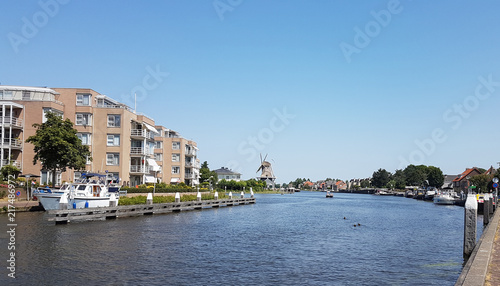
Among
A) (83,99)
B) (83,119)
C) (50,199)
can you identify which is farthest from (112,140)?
(50,199)

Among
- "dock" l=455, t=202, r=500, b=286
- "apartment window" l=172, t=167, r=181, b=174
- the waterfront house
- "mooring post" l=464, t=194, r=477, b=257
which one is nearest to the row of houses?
"apartment window" l=172, t=167, r=181, b=174

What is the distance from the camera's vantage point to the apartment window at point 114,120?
73812mm

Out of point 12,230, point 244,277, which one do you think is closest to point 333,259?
point 244,277

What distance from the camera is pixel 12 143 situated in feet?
210

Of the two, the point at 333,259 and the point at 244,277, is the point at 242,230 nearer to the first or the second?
the point at 333,259

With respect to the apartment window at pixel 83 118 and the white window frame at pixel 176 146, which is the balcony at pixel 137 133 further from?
the white window frame at pixel 176 146

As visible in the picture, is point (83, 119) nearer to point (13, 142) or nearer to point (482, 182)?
point (13, 142)

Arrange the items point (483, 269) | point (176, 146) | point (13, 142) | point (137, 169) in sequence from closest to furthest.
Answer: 1. point (483, 269)
2. point (13, 142)
3. point (137, 169)
4. point (176, 146)

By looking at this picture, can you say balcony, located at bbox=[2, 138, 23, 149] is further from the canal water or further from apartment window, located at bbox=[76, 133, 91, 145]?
the canal water

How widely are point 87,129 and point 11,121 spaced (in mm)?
12404

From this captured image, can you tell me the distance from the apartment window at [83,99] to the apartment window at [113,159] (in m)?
9.42

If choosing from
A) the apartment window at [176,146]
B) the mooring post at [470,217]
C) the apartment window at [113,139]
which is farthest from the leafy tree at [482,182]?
the mooring post at [470,217]

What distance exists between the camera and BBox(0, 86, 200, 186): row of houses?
6462 cm

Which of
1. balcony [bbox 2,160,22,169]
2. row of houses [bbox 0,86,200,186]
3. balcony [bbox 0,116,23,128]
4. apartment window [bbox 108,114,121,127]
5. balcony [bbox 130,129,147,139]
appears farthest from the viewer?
balcony [bbox 130,129,147,139]
